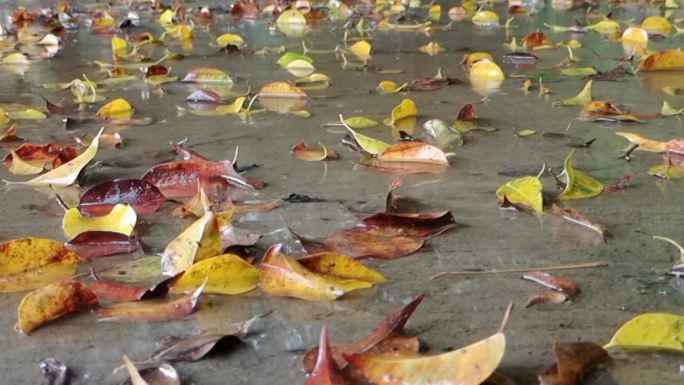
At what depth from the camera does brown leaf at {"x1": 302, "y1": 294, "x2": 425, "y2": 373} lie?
0.93m

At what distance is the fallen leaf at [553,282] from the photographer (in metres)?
1.11

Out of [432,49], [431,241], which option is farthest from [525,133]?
[432,49]

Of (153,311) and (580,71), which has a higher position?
(153,311)

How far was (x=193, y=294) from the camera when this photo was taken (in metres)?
1.06

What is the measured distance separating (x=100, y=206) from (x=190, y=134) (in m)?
0.57

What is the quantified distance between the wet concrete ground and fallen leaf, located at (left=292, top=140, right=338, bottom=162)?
38 millimetres

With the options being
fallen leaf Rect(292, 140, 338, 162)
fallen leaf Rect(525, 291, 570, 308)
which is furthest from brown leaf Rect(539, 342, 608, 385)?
fallen leaf Rect(292, 140, 338, 162)

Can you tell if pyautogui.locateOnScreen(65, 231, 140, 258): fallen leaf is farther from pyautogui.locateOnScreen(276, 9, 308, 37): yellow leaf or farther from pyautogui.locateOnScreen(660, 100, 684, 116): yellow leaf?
pyautogui.locateOnScreen(276, 9, 308, 37): yellow leaf

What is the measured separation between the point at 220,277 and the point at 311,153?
2.41 ft

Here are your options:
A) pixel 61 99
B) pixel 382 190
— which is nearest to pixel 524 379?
pixel 382 190

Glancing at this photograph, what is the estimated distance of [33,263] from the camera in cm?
118

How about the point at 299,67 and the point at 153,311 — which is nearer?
the point at 153,311

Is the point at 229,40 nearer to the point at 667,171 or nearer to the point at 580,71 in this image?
the point at 580,71

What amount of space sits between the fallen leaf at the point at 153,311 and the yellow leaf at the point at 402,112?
3.62 feet
